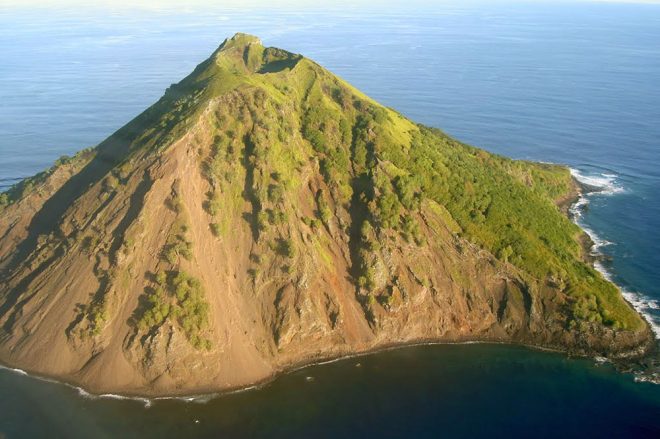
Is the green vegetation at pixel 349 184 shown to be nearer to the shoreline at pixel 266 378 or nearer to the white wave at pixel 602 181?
the shoreline at pixel 266 378

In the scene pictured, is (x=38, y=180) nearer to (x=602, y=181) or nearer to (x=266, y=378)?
(x=266, y=378)

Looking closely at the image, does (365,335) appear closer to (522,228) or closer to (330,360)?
(330,360)

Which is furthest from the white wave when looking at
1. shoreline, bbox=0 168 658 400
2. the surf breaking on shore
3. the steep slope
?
the steep slope

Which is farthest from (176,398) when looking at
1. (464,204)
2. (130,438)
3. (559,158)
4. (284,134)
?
(559,158)

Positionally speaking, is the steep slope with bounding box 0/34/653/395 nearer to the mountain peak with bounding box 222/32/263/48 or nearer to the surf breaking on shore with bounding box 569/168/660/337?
the surf breaking on shore with bounding box 569/168/660/337

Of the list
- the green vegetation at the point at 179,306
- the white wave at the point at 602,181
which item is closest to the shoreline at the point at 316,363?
the green vegetation at the point at 179,306
